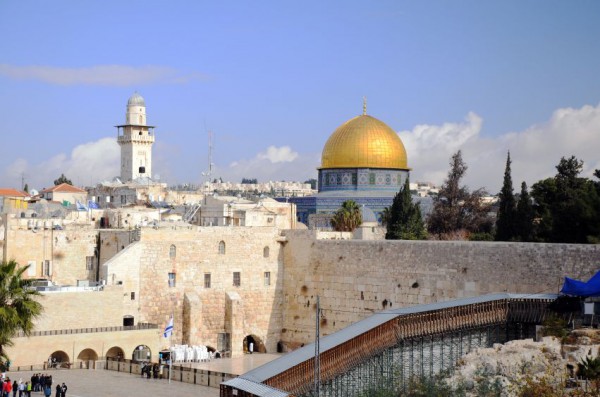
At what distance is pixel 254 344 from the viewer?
38.0 metres

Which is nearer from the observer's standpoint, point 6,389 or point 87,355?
point 6,389

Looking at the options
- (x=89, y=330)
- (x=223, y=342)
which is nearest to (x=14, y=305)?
(x=89, y=330)

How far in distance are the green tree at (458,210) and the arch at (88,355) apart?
19.2 m

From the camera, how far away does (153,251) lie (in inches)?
1394

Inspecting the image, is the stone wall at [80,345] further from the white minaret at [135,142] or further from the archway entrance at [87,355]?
the white minaret at [135,142]

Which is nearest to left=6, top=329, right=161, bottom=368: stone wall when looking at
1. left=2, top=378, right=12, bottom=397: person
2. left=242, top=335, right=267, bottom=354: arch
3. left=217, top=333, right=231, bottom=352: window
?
left=217, top=333, right=231, bottom=352: window

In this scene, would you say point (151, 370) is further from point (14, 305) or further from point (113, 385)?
point (14, 305)

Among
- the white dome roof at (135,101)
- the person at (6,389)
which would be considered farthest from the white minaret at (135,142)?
the person at (6,389)

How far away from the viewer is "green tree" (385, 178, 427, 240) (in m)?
40.8

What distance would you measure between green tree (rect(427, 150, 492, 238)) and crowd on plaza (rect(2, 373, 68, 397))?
23702mm

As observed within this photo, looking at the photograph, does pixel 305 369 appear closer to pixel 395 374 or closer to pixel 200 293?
pixel 395 374

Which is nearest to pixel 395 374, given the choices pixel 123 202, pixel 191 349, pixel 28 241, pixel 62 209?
pixel 191 349

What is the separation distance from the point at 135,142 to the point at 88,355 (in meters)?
26.9

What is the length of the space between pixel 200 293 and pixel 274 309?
308cm
